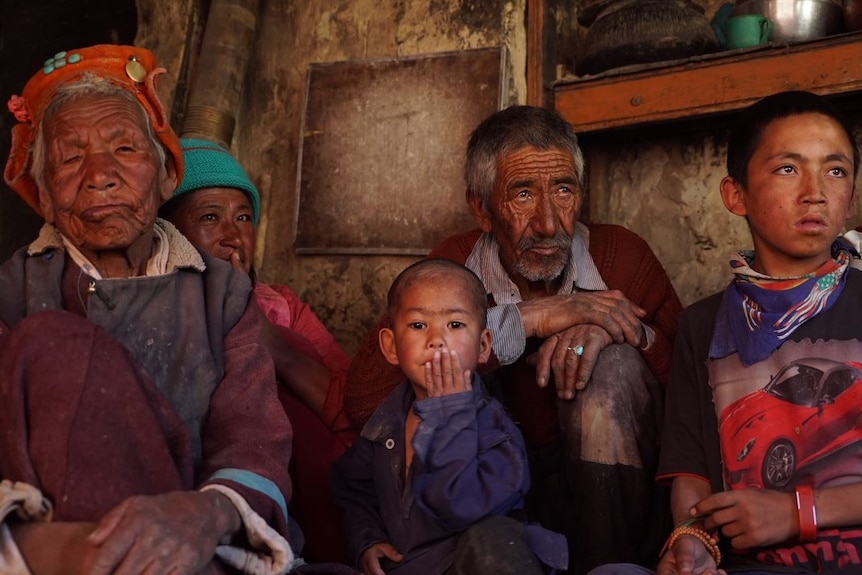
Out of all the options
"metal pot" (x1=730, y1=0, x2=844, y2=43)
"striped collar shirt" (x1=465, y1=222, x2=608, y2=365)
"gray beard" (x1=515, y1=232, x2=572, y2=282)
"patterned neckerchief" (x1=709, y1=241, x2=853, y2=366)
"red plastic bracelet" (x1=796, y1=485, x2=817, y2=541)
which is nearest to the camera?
"red plastic bracelet" (x1=796, y1=485, x2=817, y2=541)

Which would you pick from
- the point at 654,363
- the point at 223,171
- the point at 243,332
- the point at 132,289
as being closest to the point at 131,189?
the point at 132,289

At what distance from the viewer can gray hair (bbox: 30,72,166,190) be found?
2.47 meters

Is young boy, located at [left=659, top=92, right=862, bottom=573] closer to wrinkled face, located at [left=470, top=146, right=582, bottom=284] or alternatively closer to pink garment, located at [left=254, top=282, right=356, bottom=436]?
wrinkled face, located at [left=470, top=146, right=582, bottom=284]

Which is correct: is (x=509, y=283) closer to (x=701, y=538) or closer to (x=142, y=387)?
(x=701, y=538)

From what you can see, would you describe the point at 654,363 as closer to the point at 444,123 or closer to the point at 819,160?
the point at 819,160

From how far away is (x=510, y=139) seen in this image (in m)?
3.43

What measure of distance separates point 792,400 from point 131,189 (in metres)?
1.68

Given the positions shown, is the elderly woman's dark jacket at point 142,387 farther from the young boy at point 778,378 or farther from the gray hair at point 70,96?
the young boy at point 778,378

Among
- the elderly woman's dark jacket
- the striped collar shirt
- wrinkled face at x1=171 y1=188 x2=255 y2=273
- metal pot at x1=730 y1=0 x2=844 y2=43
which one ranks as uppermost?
metal pot at x1=730 y1=0 x2=844 y2=43

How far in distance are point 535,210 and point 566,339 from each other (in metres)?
0.62

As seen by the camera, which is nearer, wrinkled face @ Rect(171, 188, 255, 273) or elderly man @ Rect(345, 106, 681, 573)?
elderly man @ Rect(345, 106, 681, 573)

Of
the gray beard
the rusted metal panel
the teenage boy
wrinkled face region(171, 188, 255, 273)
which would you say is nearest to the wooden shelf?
A: the rusted metal panel

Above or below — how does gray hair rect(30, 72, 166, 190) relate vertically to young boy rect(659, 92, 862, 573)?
above

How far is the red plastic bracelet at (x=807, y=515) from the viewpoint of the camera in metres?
2.18
